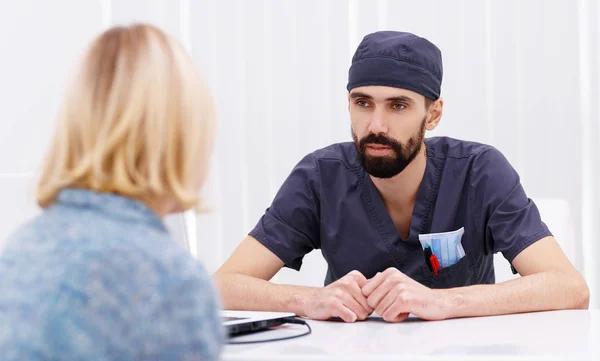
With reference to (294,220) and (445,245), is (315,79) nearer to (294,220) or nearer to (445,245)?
(294,220)

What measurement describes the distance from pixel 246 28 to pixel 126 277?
2432 millimetres

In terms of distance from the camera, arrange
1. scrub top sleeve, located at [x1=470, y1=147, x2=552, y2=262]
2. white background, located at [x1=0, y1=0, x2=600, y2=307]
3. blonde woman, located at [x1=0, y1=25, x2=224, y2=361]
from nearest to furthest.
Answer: blonde woman, located at [x1=0, y1=25, x2=224, y2=361], scrub top sleeve, located at [x1=470, y1=147, x2=552, y2=262], white background, located at [x1=0, y1=0, x2=600, y2=307]

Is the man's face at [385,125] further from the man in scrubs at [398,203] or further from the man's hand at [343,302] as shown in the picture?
the man's hand at [343,302]

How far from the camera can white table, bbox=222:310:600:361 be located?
42.4 inches

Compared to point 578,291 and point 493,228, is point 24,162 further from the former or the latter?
point 578,291

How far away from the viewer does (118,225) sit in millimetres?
773

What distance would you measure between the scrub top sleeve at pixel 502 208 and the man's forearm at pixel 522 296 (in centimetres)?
18

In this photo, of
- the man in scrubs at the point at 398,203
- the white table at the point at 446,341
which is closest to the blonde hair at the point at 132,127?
the white table at the point at 446,341

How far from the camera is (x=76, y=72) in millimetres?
840

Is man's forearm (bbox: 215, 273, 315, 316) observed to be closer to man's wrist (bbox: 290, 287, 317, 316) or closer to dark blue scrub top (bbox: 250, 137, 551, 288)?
man's wrist (bbox: 290, 287, 317, 316)

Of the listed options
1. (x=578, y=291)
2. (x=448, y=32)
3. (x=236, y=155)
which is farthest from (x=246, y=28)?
(x=578, y=291)

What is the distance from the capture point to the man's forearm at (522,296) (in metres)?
1.52

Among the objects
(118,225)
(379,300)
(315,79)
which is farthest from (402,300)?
(315,79)

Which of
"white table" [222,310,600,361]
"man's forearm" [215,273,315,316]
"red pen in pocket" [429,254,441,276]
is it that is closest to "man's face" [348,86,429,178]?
"red pen in pocket" [429,254,441,276]
